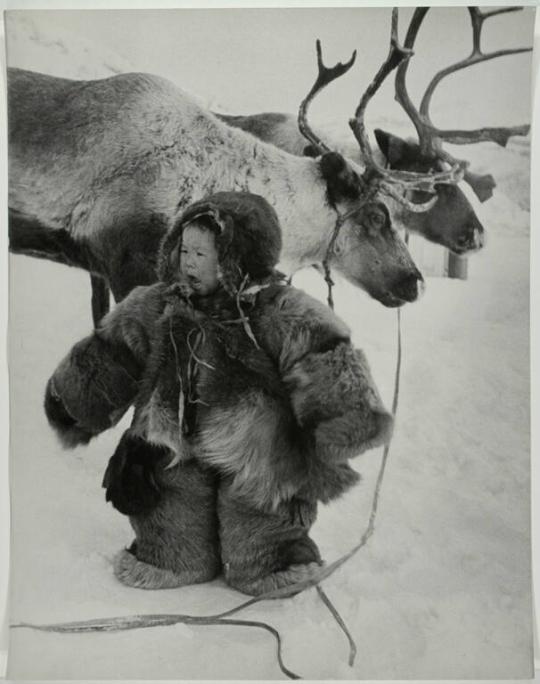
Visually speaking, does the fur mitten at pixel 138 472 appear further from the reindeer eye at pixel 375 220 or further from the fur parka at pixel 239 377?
the reindeer eye at pixel 375 220

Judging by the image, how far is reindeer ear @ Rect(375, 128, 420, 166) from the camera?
5.89ft

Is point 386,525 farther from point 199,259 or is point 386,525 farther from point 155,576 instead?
point 199,259

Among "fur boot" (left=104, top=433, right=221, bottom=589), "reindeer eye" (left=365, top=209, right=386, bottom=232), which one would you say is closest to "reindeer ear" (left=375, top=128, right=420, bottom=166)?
"reindeer eye" (left=365, top=209, right=386, bottom=232)

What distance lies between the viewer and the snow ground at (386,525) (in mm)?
1786

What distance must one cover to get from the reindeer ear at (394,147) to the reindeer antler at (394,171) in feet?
0.08

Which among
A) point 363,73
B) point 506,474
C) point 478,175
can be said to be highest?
point 363,73

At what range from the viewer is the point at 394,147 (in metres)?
1.80

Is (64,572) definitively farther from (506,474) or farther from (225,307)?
(506,474)

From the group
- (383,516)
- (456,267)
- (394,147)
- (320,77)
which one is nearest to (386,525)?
(383,516)

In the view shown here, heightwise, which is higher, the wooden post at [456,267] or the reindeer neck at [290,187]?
the reindeer neck at [290,187]

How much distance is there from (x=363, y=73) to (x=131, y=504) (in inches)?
37.6

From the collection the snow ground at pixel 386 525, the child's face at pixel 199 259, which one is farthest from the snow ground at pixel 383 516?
the child's face at pixel 199 259

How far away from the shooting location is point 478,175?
180 cm

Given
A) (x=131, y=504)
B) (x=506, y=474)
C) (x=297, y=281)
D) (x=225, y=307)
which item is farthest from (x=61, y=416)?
(x=506, y=474)
